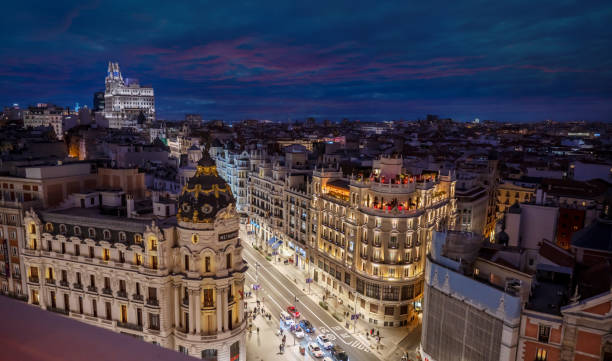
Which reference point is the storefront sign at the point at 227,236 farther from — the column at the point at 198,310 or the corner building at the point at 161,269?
the column at the point at 198,310

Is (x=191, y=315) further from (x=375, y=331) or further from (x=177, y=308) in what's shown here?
(x=375, y=331)

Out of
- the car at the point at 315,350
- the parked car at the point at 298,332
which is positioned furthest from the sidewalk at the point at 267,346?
the parked car at the point at 298,332

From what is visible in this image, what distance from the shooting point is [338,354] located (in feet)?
208

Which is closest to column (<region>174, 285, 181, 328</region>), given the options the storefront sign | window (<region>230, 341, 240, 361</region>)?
window (<region>230, 341, 240, 361</region>)

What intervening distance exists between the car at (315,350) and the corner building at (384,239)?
16.1 m

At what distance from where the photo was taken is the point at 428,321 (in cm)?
5625

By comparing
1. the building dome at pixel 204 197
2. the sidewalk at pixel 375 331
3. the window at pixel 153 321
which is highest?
the building dome at pixel 204 197

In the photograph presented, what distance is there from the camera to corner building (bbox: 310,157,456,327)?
248 ft

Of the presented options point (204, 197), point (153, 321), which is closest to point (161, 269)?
point (153, 321)

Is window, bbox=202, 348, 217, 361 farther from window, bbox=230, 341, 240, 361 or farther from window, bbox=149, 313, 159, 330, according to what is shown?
window, bbox=149, 313, 159, 330

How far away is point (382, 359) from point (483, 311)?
2354 centimetres

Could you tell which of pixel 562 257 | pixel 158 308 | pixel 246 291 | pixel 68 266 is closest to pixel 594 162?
pixel 562 257

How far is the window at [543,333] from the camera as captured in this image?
43.7 metres

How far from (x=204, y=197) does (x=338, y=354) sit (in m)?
31.7
